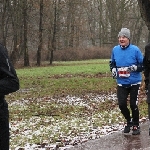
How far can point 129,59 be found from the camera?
7852mm

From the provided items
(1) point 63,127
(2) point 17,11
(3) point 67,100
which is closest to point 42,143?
(1) point 63,127

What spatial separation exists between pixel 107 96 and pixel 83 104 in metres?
2.71

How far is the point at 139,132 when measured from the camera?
8195 millimetres

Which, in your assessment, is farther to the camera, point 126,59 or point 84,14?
point 84,14

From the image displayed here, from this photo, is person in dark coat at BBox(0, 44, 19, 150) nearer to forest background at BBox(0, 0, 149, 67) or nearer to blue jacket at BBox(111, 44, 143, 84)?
blue jacket at BBox(111, 44, 143, 84)

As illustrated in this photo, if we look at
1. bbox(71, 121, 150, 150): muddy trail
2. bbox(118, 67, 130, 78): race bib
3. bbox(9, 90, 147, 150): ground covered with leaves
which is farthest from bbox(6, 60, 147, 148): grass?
bbox(118, 67, 130, 78): race bib

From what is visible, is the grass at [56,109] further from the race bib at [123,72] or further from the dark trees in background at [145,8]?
the dark trees in background at [145,8]

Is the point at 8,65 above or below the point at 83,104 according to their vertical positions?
above

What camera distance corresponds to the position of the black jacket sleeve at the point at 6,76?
393 cm

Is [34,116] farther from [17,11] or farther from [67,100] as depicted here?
[17,11]

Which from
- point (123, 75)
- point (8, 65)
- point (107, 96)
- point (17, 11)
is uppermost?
point (17, 11)

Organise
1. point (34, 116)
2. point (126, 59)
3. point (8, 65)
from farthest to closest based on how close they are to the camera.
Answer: point (34, 116) → point (126, 59) → point (8, 65)

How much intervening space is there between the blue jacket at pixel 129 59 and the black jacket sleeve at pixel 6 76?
13.7 feet

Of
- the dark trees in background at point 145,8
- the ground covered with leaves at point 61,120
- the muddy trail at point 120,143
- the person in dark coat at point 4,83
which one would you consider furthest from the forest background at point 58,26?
the person in dark coat at point 4,83
